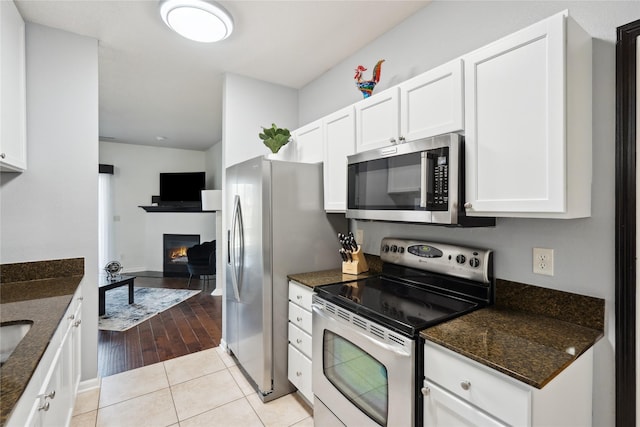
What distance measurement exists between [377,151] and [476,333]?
106 centimetres

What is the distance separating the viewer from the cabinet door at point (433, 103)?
1.46m

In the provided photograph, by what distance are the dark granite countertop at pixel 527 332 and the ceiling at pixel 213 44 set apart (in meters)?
1.90

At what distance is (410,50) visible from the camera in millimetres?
2143

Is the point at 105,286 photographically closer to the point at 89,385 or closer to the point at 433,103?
the point at 89,385

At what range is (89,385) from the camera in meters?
2.32

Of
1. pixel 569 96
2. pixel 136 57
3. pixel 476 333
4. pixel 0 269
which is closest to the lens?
pixel 569 96

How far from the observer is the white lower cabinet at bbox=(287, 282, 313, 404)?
2.06 meters

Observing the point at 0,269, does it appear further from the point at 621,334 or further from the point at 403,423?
the point at 621,334

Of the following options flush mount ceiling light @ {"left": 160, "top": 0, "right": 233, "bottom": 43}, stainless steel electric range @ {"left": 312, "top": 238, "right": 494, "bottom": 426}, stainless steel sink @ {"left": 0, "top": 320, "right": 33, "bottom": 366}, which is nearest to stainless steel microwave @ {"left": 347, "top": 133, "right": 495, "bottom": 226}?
stainless steel electric range @ {"left": 312, "top": 238, "right": 494, "bottom": 426}

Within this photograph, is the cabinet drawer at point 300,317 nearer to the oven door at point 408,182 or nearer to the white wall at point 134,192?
the oven door at point 408,182

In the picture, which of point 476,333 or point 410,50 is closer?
point 476,333

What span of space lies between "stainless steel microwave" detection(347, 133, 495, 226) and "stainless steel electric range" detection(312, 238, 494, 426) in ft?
1.15

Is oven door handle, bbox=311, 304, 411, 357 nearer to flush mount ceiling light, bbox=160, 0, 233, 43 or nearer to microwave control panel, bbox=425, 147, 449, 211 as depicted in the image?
microwave control panel, bbox=425, 147, 449, 211

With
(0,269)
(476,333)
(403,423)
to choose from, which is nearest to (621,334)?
(476,333)
